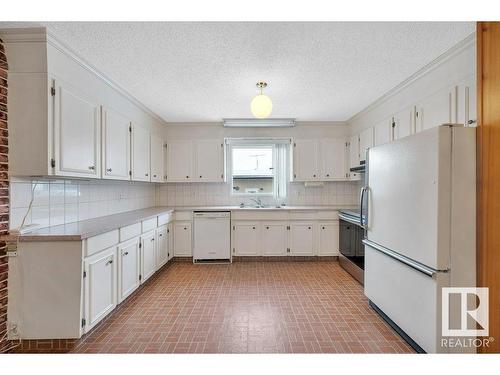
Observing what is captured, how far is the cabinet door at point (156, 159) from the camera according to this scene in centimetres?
397

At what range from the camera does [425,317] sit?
5.79 feet

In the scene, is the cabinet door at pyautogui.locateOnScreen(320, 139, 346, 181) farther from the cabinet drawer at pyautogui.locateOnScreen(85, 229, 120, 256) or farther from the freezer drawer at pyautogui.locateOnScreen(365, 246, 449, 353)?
the cabinet drawer at pyautogui.locateOnScreen(85, 229, 120, 256)

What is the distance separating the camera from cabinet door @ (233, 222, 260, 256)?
4199 millimetres

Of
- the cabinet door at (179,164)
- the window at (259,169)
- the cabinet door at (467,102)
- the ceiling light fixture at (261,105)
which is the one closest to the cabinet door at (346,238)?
the window at (259,169)

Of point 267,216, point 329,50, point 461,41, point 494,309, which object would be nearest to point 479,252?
point 494,309

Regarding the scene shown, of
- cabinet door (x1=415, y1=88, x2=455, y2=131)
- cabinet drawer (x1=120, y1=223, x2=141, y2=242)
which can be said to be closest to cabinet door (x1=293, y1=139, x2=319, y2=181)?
cabinet door (x1=415, y1=88, x2=455, y2=131)

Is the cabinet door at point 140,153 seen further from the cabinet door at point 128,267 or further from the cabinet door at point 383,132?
the cabinet door at point 383,132

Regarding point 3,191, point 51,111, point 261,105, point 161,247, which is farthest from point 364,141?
point 3,191

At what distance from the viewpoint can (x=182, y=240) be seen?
420 centimetres

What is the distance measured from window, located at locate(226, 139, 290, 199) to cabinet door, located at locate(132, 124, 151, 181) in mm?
1528

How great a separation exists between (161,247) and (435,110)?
3.65 meters

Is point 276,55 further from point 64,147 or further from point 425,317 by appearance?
point 425,317

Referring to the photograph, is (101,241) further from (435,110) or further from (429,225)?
(435,110)

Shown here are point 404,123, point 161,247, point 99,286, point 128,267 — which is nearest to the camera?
point 99,286
